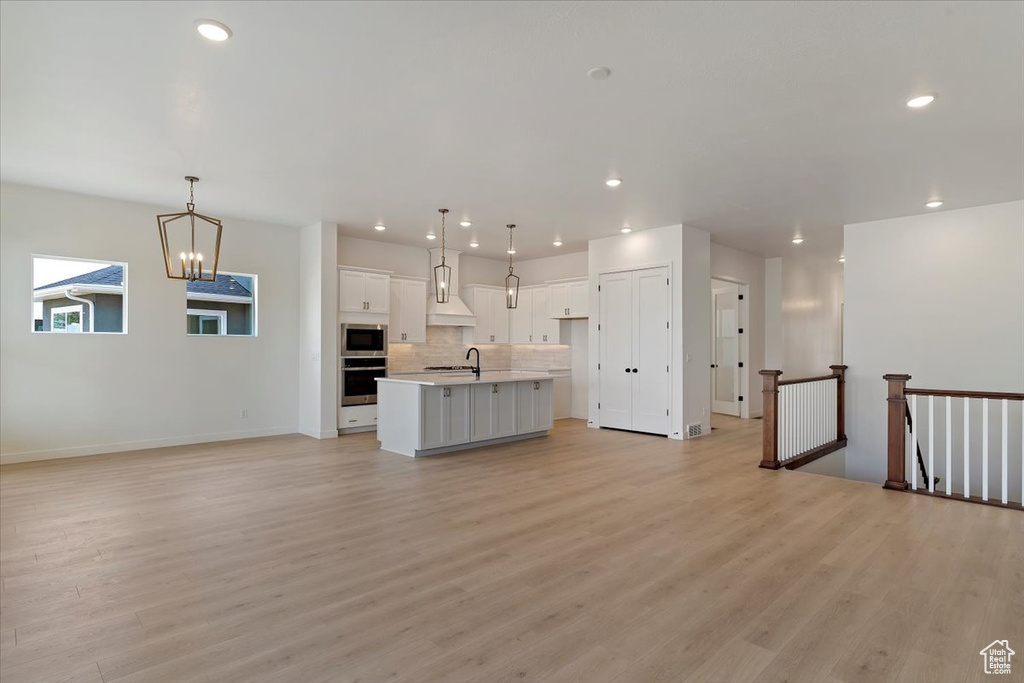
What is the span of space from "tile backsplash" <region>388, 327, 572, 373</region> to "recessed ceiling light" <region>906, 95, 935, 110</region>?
650cm

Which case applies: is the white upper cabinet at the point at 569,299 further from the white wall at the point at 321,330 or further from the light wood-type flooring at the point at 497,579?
the light wood-type flooring at the point at 497,579

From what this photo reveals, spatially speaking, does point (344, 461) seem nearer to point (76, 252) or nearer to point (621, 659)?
point (76, 252)

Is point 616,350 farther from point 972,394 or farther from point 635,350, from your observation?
point 972,394

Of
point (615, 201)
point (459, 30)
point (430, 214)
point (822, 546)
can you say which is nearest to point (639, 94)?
point (459, 30)

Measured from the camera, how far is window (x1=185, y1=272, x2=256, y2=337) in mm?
6965

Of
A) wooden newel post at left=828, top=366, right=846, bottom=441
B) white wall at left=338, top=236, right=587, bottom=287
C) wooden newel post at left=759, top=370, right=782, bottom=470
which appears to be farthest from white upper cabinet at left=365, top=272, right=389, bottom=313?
wooden newel post at left=828, top=366, right=846, bottom=441

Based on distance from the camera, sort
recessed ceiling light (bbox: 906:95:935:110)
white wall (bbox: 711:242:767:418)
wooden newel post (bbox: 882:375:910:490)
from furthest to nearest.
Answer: white wall (bbox: 711:242:767:418) → wooden newel post (bbox: 882:375:910:490) → recessed ceiling light (bbox: 906:95:935:110)

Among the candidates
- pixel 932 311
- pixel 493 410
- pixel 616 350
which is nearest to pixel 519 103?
pixel 493 410

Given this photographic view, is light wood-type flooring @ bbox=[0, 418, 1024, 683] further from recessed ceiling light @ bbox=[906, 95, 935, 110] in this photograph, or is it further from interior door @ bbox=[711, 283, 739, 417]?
interior door @ bbox=[711, 283, 739, 417]

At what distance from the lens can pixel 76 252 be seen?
6070mm

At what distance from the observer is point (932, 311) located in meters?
6.61

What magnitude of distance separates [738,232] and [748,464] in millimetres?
3632

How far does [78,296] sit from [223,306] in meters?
1.54

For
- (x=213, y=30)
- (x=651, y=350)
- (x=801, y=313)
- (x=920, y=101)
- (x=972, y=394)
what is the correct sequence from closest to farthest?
(x=213, y=30) < (x=920, y=101) < (x=972, y=394) < (x=651, y=350) < (x=801, y=313)
